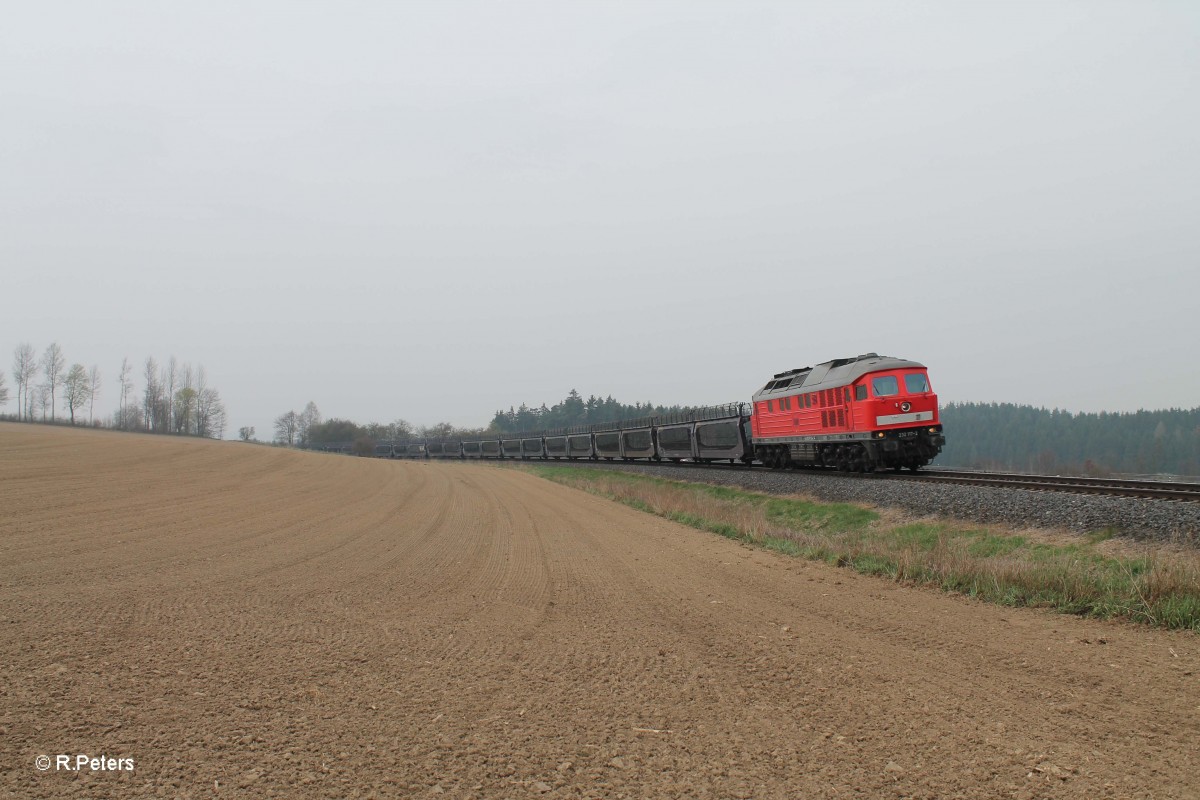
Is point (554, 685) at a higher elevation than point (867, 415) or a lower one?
lower

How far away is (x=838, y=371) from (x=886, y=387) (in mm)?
2808

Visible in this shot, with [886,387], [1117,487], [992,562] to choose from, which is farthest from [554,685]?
[886,387]

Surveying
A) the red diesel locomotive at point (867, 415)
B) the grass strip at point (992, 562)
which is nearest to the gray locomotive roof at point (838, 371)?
the red diesel locomotive at point (867, 415)

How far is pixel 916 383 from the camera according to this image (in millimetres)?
23047

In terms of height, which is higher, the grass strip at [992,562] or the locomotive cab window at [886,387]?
the locomotive cab window at [886,387]

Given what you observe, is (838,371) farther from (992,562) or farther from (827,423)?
(992,562)

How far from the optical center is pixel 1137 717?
429cm

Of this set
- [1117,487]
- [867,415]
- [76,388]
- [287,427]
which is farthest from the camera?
[287,427]

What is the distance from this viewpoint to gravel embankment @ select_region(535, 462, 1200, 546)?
1136cm

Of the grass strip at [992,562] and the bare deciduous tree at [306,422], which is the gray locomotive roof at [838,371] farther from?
the bare deciduous tree at [306,422]

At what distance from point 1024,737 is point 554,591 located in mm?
5312

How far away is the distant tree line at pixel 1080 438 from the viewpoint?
89000 mm

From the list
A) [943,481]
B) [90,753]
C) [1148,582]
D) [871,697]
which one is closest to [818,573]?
→ [1148,582]

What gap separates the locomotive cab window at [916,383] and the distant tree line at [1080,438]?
74.4 m
